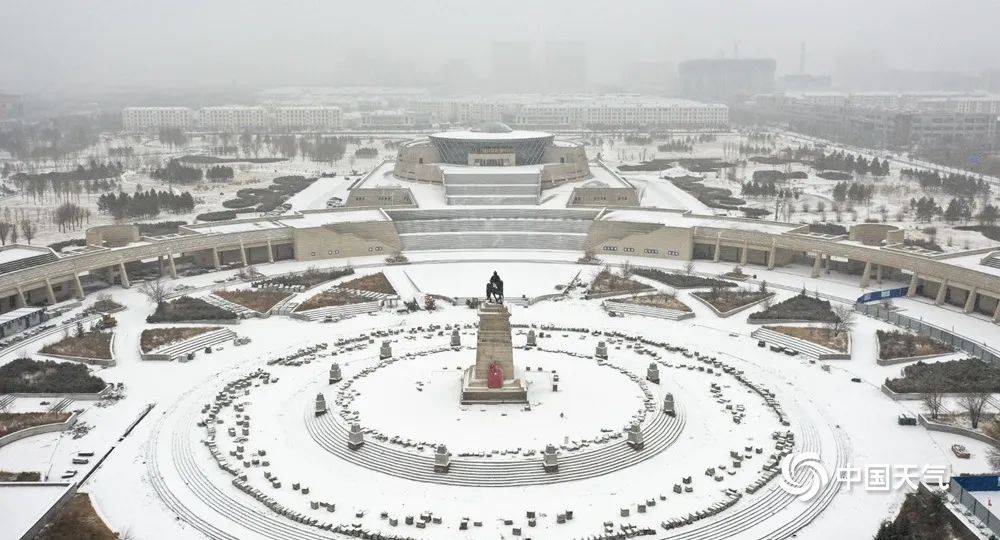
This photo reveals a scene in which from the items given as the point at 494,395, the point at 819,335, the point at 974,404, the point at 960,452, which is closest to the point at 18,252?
the point at 494,395

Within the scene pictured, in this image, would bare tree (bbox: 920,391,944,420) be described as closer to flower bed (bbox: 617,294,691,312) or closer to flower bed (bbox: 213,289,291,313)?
flower bed (bbox: 617,294,691,312)

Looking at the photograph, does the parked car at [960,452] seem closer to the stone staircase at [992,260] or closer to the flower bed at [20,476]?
the stone staircase at [992,260]

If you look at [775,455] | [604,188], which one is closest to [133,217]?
[604,188]

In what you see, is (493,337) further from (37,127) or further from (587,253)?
(37,127)

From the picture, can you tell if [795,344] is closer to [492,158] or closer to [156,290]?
[156,290]

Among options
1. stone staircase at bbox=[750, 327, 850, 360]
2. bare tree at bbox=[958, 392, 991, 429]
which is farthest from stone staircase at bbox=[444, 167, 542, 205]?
bare tree at bbox=[958, 392, 991, 429]

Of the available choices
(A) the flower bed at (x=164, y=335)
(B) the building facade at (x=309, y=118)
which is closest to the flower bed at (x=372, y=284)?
(A) the flower bed at (x=164, y=335)

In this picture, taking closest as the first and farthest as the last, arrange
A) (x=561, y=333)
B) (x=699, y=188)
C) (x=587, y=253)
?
1. (x=561, y=333)
2. (x=587, y=253)
3. (x=699, y=188)
